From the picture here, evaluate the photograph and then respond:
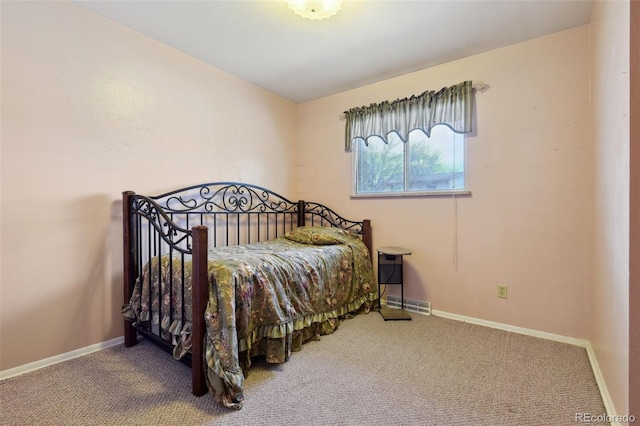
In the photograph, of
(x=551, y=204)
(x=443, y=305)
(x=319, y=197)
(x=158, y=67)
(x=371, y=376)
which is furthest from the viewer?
(x=319, y=197)

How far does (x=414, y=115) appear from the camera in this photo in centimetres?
261

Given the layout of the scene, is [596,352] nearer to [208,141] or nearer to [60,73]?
[208,141]

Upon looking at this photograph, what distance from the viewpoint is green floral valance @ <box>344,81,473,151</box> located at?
236 cm

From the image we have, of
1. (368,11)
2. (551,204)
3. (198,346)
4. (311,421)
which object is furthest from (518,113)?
(198,346)

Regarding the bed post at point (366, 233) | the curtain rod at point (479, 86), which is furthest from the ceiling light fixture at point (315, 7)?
the bed post at point (366, 233)

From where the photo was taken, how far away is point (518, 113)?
219cm

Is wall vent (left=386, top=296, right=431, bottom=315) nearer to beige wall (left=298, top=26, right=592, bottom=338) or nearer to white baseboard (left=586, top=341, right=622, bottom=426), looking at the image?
beige wall (left=298, top=26, right=592, bottom=338)

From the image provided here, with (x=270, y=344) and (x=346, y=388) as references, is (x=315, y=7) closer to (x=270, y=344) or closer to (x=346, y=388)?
(x=270, y=344)

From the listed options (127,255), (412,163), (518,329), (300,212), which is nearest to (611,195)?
(518,329)

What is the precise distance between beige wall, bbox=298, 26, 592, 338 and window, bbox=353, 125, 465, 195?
113 millimetres

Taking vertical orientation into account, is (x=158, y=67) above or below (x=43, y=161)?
above

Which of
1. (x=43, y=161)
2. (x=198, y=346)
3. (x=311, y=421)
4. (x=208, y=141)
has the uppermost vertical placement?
(x=208, y=141)

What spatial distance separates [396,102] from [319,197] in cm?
124

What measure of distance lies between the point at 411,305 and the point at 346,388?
1.34 metres
